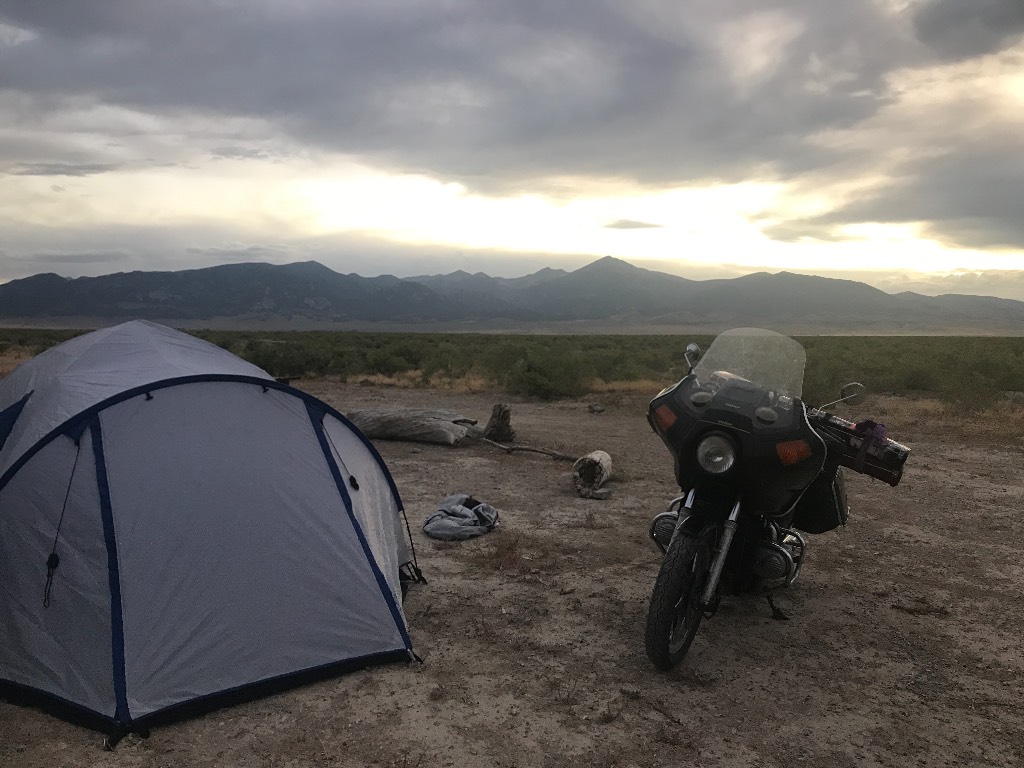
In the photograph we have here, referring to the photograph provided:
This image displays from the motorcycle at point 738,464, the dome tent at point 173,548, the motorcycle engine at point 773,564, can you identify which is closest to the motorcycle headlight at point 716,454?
the motorcycle at point 738,464

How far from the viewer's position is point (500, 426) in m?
11.8

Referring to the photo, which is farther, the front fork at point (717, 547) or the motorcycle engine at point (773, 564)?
the motorcycle engine at point (773, 564)

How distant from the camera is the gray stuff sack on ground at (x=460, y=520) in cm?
700

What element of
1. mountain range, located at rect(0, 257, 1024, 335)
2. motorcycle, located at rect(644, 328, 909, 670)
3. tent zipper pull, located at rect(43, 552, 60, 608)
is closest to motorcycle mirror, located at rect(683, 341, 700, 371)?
motorcycle, located at rect(644, 328, 909, 670)

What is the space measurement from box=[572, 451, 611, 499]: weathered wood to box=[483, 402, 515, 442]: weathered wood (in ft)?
9.02

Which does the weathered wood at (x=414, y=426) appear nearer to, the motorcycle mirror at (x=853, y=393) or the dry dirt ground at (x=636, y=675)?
the dry dirt ground at (x=636, y=675)

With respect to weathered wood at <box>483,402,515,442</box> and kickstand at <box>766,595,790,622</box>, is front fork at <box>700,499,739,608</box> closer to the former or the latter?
kickstand at <box>766,595,790,622</box>

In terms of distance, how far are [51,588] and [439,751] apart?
230 centimetres

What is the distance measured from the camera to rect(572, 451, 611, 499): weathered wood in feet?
28.9

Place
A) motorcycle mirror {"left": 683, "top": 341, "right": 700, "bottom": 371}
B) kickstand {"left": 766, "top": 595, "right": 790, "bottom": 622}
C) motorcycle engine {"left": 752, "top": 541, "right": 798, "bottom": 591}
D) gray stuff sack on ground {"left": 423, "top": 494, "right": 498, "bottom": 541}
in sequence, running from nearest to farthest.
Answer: motorcycle engine {"left": 752, "top": 541, "right": 798, "bottom": 591}, motorcycle mirror {"left": 683, "top": 341, "right": 700, "bottom": 371}, kickstand {"left": 766, "top": 595, "right": 790, "bottom": 622}, gray stuff sack on ground {"left": 423, "top": 494, "right": 498, "bottom": 541}

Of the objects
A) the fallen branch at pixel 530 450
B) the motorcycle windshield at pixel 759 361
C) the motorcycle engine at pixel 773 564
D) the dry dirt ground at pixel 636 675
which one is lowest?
the dry dirt ground at pixel 636 675

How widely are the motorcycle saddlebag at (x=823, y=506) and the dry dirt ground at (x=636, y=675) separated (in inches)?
27.5

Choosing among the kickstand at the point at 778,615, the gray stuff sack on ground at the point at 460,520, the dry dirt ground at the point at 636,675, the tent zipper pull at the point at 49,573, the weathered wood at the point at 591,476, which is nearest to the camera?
the dry dirt ground at the point at 636,675

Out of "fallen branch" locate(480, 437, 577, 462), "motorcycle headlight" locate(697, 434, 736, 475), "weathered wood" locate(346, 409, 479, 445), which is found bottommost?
"fallen branch" locate(480, 437, 577, 462)
